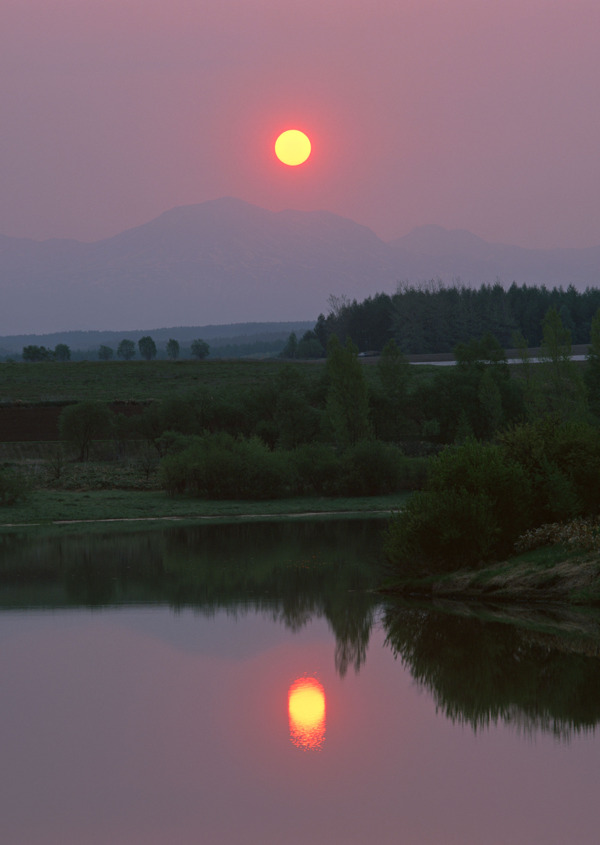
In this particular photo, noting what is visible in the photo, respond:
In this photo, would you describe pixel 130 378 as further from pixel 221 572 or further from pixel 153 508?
pixel 221 572

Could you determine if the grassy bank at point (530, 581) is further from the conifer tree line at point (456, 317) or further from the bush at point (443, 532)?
the conifer tree line at point (456, 317)

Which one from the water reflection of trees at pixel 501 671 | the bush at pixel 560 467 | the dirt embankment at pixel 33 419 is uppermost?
the bush at pixel 560 467

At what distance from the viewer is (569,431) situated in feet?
101

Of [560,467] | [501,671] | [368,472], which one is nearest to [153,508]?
[368,472]

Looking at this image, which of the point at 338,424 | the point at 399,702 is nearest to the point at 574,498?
the point at 399,702

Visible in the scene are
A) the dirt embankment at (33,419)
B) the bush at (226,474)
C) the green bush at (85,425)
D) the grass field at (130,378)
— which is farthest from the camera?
the grass field at (130,378)

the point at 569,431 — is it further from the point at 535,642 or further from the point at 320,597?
the point at 535,642

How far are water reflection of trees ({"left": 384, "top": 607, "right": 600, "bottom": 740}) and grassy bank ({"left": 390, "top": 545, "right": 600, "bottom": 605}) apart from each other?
2.08m


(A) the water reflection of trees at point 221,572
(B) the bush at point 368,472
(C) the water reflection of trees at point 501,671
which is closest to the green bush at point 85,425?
(B) the bush at point 368,472

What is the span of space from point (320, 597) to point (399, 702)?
1036 centimetres

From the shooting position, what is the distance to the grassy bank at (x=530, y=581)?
2461 cm

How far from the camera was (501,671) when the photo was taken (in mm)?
19141

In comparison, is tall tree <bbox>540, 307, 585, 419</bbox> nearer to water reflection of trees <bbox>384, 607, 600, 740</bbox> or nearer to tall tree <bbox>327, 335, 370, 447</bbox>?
tall tree <bbox>327, 335, 370, 447</bbox>

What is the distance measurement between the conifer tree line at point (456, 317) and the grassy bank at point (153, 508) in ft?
375
